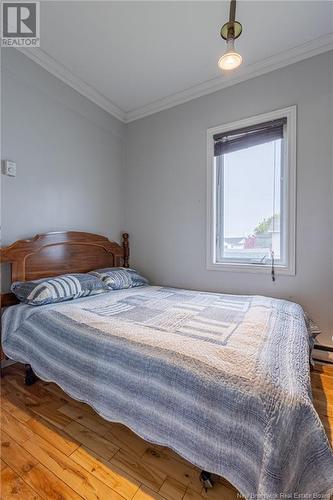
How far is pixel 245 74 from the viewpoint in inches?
83.7

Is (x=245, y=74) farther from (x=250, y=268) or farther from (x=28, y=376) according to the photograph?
(x=28, y=376)

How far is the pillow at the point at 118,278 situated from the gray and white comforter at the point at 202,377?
23.5 inches

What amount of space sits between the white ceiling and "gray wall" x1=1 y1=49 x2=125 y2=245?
226 mm

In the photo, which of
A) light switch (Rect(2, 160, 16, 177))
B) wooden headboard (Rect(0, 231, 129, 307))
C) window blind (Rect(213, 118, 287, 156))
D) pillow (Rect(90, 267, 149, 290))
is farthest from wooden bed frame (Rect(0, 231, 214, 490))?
window blind (Rect(213, 118, 287, 156))

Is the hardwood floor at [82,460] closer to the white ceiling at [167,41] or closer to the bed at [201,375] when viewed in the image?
the bed at [201,375]

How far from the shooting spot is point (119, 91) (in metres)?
2.46

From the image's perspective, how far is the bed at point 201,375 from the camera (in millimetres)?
693

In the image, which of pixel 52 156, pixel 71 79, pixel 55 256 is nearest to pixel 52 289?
pixel 55 256

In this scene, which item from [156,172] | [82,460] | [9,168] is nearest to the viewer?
[82,460]

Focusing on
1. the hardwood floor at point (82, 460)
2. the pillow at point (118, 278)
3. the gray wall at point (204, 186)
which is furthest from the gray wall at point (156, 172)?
the hardwood floor at point (82, 460)

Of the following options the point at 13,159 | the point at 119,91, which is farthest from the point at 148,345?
the point at 119,91

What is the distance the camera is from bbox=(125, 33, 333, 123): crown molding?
1.84m

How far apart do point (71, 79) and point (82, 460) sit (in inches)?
118

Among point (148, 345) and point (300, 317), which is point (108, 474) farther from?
point (300, 317)
